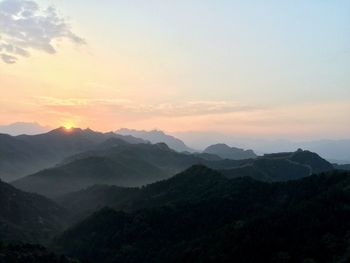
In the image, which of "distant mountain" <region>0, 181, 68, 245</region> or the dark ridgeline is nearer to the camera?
the dark ridgeline

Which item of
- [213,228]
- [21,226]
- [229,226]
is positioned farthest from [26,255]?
[21,226]

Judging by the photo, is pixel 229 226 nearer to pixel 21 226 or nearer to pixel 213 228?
pixel 213 228

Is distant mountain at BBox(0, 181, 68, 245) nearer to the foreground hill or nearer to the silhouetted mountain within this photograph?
the foreground hill

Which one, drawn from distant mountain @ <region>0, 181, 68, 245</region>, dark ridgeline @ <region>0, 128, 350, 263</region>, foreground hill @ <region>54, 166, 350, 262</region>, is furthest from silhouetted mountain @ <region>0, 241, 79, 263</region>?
distant mountain @ <region>0, 181, 68, 245</region>

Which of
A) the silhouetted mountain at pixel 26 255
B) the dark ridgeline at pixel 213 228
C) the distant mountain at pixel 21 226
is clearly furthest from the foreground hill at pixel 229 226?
the silhouetted mountain at pixel 26 255

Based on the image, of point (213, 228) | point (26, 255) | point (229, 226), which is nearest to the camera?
point (26, 255)

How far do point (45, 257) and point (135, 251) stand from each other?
3078 cm

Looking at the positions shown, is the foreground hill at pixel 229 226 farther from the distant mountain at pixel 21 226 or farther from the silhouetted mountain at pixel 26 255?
the silhouetted mountain at pixel 26 255

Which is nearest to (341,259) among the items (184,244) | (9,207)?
(184,244)

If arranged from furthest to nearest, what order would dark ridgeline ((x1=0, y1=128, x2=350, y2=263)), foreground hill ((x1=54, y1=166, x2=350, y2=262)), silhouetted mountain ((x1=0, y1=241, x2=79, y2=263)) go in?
silhouetted mountain ((x1=0, y1=241, x2=79, y2=263))
dark ridgeline ((x1=0, y1=128, x2=350, y2=263))
foreground hill ((x1=54, y1=166, x2=350, y2=262))

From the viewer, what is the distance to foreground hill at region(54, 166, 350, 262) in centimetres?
10131

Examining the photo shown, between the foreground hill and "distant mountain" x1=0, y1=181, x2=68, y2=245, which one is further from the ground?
the foreground hill

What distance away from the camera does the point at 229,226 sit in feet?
400

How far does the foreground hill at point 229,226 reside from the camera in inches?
3989
